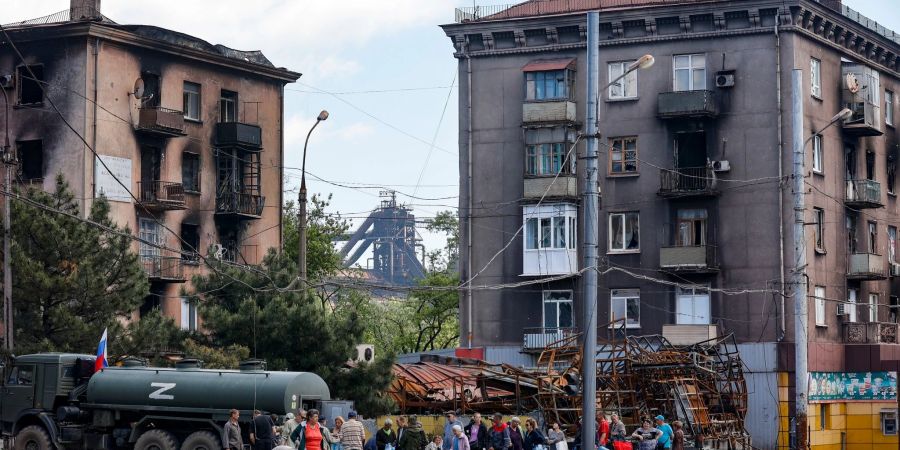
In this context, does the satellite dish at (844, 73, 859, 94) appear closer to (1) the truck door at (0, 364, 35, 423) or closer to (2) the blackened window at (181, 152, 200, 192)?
(2) the blackened window at (181, 152, 200, 192)

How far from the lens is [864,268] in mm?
62594

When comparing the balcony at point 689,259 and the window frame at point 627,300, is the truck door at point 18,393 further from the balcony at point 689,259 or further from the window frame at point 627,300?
the balcony at point 689,259

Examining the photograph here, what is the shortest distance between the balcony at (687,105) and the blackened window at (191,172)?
1992cm

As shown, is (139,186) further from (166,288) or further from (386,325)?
(386,325)

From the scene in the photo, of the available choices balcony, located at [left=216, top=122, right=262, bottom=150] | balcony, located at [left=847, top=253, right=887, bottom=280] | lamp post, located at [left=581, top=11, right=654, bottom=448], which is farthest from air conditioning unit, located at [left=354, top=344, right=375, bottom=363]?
balcony, located at [left=847, top=253, right=887, bottom=280]

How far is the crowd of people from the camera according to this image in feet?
106

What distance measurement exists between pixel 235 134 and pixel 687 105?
1968cm

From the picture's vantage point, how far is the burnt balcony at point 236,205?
6562 cm

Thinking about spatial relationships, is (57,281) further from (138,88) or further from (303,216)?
(138,88)

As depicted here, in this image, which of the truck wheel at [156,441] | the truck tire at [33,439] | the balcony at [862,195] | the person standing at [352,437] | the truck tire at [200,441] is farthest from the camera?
the balcony at [862,195]

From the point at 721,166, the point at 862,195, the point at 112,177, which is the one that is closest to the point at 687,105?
the point at 721,166

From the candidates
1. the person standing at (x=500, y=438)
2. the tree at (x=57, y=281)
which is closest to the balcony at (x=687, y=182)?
the tree at (x=57, y=281)

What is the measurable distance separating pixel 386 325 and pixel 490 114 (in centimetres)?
3765

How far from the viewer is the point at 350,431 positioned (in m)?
32.7
